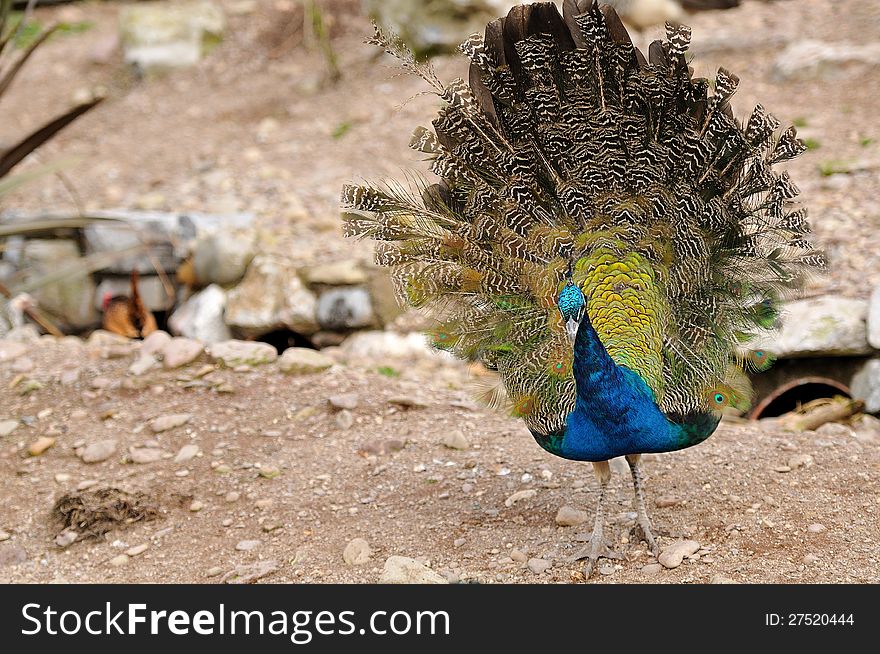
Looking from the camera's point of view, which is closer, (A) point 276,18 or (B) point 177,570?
(B) point 177,570

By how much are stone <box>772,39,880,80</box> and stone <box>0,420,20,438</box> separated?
7498 mm

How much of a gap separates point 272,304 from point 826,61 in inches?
224

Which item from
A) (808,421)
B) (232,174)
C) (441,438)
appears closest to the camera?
(441,438)

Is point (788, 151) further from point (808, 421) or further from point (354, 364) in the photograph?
point (354, 364)

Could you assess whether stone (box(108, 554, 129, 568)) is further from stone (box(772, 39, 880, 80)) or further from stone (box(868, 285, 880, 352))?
stone (box(772, 39, 880, 80))

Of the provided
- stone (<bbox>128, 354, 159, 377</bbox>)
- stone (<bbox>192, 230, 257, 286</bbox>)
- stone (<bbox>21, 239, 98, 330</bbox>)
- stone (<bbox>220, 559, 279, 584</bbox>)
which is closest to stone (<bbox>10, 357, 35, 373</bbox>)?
stone (<bbox>128, 354, 159, 377</bbox>)

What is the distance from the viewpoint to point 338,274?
310 inches

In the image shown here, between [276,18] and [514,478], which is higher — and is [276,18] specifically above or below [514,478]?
above

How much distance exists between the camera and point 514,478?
16.6 feet

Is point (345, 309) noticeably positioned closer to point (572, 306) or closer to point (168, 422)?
point (168, 422)

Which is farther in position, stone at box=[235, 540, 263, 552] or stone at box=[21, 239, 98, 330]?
stone at box=[21, 239, 98, 330]

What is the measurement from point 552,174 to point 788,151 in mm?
970

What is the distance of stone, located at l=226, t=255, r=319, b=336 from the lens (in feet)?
25.9

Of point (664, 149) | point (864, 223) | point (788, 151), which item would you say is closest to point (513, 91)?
point (664, 149)
